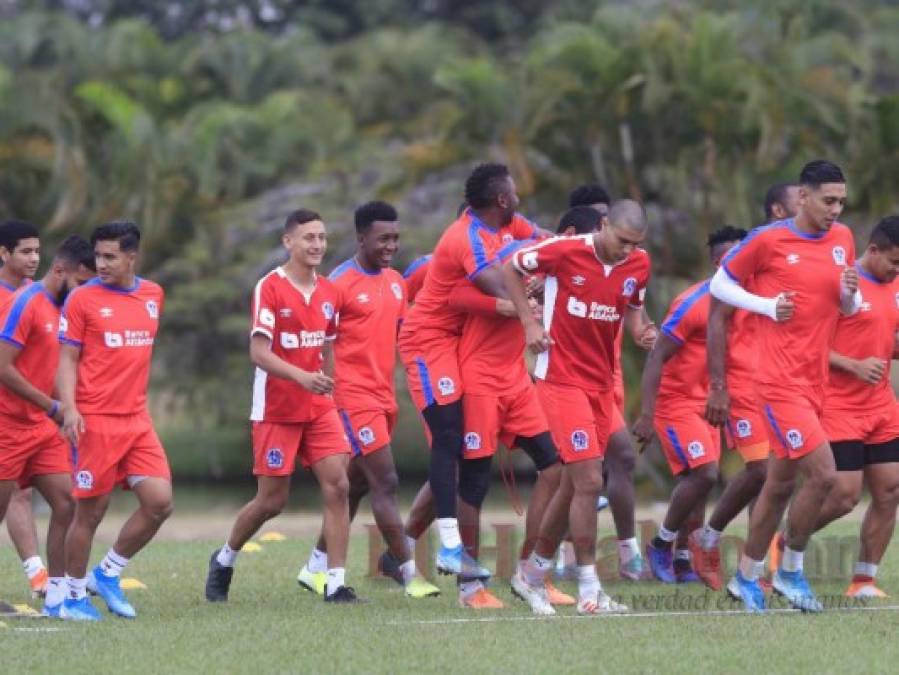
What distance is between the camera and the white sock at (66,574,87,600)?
1113 cm

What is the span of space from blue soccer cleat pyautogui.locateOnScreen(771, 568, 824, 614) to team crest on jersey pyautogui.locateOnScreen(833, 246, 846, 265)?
1832mm

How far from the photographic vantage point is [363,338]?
41.8 feet

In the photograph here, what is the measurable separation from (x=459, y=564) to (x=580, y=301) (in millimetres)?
1732

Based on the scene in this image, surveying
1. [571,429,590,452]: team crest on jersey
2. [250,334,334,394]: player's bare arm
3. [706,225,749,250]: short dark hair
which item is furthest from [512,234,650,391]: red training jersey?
[706,225,749,250]: short dark hair

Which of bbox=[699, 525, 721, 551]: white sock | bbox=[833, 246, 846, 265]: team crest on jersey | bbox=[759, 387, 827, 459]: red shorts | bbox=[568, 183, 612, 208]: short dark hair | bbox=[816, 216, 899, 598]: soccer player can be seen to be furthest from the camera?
bbox=[568, 183, 612, 208]: short dark hair

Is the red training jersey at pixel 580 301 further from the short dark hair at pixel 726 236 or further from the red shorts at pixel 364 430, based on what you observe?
the short dark hair at pixel 726 236

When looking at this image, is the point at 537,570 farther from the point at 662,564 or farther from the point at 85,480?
the point at 85,480

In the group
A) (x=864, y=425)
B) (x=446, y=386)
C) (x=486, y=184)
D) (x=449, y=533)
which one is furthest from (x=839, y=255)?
(x=449, y=533)

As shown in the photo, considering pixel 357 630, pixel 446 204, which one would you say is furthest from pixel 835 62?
pixel 357 630

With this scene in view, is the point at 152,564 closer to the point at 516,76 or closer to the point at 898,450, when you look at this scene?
the point at 898,450

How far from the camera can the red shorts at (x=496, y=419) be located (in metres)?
11.7

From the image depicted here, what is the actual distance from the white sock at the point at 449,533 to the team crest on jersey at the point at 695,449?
7.55 ft

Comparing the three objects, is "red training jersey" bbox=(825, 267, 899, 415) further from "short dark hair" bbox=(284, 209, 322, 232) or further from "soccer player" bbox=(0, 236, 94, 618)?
"soccer player" bbox=(0, 236, 94, 618)

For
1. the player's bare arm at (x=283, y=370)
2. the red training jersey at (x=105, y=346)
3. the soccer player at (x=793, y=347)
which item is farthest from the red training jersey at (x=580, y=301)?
the red training jersey at (x=105, y=346)
